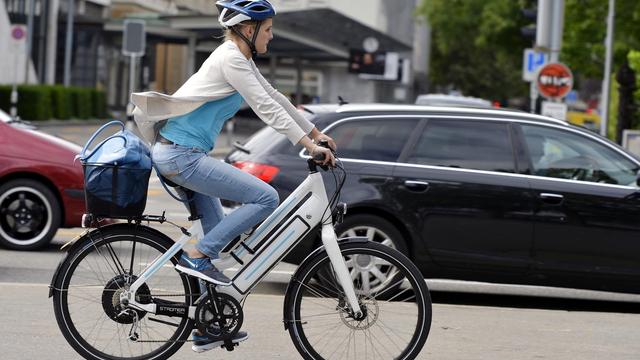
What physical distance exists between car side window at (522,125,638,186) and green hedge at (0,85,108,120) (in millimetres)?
31253

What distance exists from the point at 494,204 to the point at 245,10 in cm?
405

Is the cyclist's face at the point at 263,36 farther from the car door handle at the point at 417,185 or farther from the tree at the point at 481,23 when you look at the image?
the tree at the point at 481,23

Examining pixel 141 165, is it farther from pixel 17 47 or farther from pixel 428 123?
pixel 17 47

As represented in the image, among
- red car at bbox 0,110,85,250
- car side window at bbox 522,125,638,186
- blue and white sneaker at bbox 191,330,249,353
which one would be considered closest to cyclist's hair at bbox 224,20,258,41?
blue and white sneaker at bbox 191,330,249,353

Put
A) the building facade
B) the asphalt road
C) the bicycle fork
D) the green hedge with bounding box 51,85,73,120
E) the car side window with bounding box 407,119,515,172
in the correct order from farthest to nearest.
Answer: the building facade
the green hedge with bounding box 51,85,73,120
the car side window with bounding box 407,119,515,172
the asphalt road
the bicycle fork

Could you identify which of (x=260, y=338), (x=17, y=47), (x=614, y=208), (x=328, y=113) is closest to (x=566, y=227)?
(x=614, y=208)

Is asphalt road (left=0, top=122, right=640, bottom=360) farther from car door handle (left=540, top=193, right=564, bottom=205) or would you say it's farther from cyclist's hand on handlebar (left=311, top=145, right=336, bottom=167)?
cyclist's hand on handlebar (left=311, top=145, right=336, bottom=167)

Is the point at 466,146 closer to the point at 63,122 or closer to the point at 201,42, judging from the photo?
the point at 63,122

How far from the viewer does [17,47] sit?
120 ft

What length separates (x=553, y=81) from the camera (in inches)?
914

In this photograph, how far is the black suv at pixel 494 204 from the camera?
923 cm

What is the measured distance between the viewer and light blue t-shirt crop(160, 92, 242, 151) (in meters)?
5.70

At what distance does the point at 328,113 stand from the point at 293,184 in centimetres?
70

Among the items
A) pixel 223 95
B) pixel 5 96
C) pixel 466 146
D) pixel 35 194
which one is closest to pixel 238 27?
pixel 223 95
